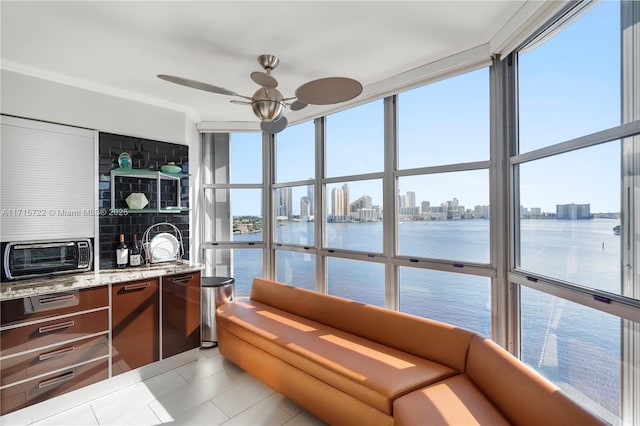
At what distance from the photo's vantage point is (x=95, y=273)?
278cm

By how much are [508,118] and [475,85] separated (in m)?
0.46

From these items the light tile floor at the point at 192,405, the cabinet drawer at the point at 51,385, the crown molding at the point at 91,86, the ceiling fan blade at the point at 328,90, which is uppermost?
the crown molding at the point at 91,86

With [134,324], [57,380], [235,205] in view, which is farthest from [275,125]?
[57,380]

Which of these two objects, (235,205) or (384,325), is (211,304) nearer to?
(235,205)

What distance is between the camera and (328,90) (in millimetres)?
1866

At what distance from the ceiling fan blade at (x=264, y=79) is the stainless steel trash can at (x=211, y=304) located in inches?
92.9

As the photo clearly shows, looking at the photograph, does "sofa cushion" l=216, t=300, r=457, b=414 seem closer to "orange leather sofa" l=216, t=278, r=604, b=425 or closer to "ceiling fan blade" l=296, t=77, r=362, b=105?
"orange leather sofa" l=216, t=278, r=604, b=425

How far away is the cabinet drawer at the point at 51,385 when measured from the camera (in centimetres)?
205

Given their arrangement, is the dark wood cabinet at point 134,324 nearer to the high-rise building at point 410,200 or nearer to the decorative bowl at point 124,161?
the decorative bowl at point 124,161

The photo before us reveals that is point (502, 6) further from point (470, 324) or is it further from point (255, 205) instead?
point (255, 205)

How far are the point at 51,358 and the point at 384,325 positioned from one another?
2.63m

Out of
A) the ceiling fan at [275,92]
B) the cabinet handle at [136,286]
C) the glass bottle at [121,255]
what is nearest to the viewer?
the ceiling fan at [275,92]

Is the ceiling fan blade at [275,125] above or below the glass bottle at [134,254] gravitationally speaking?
above

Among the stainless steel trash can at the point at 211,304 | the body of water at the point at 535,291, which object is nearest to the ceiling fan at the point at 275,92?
the body of water at the point at 535,291
